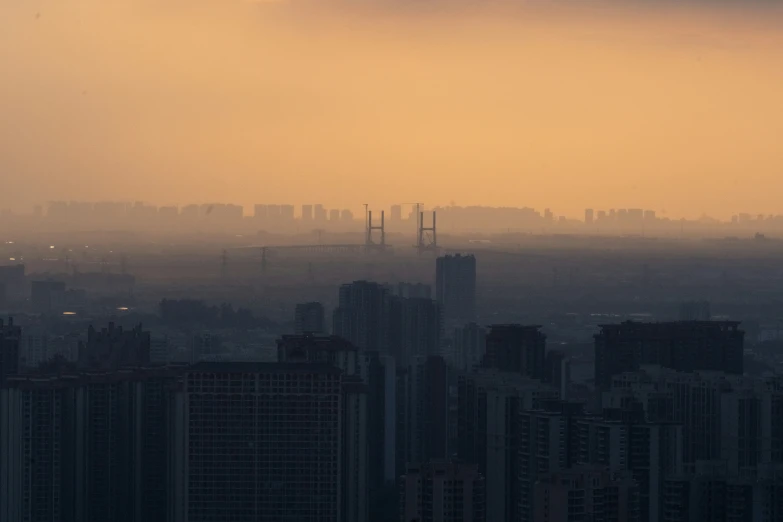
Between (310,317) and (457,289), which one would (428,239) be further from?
(310,317)

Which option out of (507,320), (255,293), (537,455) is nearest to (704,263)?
(507,320)

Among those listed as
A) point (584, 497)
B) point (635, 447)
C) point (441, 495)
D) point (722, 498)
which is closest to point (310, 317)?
point (635, 447)

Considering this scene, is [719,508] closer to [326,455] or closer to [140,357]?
[326,455]

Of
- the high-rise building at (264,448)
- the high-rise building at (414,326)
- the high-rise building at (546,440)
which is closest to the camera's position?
the high-rise building at (546,440)

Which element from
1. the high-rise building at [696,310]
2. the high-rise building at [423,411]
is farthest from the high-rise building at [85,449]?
the high-rise building at [696,310]

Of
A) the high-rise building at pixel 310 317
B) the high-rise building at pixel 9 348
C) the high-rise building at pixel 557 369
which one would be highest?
the high-rise building at pixel 310 317

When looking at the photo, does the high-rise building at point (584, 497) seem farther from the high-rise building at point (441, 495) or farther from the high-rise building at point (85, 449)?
the high-rise building at point (85, 449)
